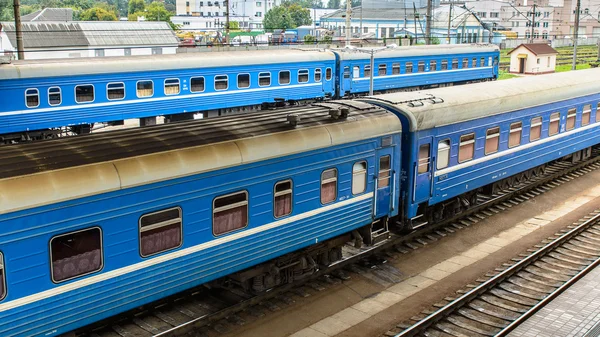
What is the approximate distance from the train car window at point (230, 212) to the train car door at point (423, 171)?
5.31m

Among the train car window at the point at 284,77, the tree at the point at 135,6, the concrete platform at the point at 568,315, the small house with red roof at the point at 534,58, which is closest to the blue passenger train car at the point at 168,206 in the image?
the concrete platform at the point at 568,315

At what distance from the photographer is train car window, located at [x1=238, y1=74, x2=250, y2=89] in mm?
31312

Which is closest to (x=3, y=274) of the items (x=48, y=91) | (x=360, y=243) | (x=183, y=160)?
(x=183, y=160)

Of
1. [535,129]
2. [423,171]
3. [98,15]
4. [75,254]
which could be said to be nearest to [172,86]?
[535,129]

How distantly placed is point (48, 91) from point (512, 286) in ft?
60.1

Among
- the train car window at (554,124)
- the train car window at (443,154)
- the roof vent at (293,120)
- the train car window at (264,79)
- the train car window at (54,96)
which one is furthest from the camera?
the train car window at (264,79)

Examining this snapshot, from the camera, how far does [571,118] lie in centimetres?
2259

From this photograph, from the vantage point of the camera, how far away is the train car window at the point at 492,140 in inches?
704

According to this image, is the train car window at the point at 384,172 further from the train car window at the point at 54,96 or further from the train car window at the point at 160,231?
the train car window at the point at 54,96

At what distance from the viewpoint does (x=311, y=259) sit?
538 inches

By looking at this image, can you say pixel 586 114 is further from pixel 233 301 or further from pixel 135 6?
pixel 135 6

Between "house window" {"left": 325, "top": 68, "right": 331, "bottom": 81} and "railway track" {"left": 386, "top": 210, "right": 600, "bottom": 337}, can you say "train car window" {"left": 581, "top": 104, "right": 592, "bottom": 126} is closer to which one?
"railway track" {"left": 386, "top": 210, "right": 600, "bottom": 337}

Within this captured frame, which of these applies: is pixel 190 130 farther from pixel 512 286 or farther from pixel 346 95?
pixel 346 95

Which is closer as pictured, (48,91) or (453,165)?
(453,165)
